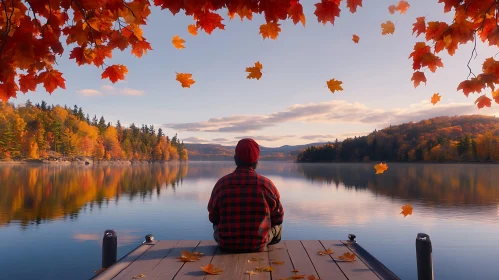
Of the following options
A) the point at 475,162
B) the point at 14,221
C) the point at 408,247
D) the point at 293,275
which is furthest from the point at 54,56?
the point at 475,162

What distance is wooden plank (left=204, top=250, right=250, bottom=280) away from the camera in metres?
5.25

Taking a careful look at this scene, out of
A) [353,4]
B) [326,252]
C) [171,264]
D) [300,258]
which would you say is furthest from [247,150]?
[353,4]

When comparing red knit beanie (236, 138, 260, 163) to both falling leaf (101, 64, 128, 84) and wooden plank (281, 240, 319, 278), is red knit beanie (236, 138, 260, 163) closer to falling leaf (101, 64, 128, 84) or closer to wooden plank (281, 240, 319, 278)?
wooden plank (281, 240, 319, 278)

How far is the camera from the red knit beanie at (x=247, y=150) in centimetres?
609

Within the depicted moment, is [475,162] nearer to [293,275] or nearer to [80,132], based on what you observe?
[80,132]

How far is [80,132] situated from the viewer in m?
139

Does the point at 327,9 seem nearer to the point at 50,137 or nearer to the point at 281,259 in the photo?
the point at 281,259

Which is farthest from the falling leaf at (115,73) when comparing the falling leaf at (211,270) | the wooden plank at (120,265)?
the falling leaf at (211,270)

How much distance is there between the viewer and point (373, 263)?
238 inches

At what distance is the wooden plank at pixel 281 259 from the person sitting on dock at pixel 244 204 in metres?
0.33

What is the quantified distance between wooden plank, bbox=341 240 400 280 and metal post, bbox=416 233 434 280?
136 cm

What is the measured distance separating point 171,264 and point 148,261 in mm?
441

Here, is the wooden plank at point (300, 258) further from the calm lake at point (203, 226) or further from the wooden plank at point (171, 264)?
the calm lake at point (203, 226)

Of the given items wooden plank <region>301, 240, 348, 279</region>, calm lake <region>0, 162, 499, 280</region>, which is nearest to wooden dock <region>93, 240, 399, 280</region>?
wooden plank <region>301, 240, 348, 279</region>
